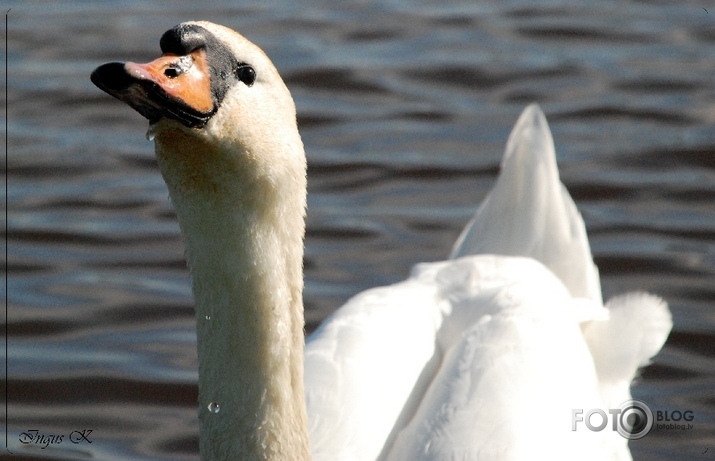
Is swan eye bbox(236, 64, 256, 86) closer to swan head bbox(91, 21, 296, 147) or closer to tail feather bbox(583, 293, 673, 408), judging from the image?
swan head bbox(91, 21, 296, 147)

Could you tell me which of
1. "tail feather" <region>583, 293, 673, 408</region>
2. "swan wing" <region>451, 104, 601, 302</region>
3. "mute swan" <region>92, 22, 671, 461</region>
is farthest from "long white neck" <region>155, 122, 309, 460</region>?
"swan wing" <region>451, 104, 601, 302</region>

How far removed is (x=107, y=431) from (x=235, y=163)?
93.7 inches

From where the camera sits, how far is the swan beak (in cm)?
237

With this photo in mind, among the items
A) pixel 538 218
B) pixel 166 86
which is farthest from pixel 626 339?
pixel 166 86

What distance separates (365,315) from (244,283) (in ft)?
4.96

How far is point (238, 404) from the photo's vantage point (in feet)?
9.66

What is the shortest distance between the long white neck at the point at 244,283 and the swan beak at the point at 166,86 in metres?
0.07

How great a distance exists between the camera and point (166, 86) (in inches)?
96.3

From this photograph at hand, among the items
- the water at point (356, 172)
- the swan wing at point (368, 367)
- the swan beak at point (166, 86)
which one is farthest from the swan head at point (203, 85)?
the water at point (356, 172)

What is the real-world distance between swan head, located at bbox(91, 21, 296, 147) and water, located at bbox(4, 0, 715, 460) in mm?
2186

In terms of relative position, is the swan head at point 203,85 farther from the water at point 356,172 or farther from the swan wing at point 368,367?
the water at point 356,172

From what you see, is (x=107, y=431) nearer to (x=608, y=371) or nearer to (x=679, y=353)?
(x=608, y=371)

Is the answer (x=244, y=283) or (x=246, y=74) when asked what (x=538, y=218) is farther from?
(x=246, y=74)

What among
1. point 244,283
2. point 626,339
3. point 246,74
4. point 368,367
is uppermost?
point 246,74
